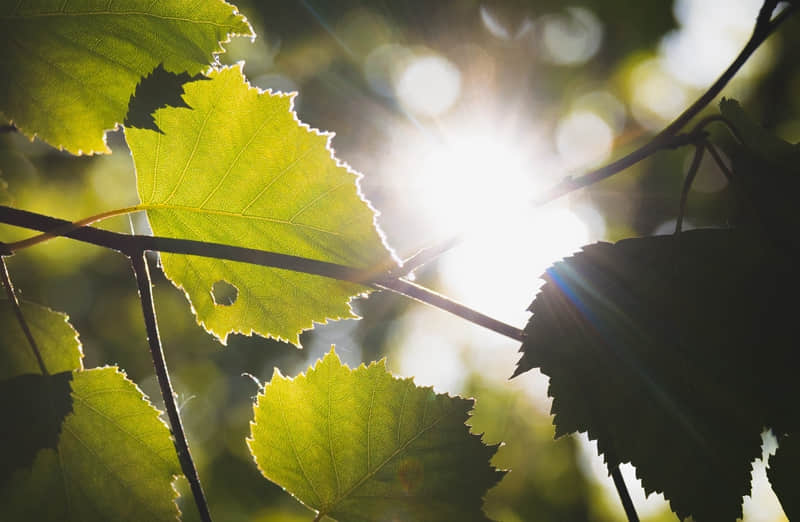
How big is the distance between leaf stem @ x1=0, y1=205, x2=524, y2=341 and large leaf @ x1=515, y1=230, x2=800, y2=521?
152mm

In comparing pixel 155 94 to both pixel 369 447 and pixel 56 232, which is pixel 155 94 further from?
pixel 369 447

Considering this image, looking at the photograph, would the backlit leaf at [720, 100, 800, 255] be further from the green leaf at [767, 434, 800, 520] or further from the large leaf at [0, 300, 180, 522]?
the large leaf at [0, 300, 180, 522]

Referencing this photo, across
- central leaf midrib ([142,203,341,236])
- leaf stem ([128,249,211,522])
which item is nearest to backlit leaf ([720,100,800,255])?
central leaf midrib ([142,203,341,236])

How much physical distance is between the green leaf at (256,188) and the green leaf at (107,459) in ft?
1.01

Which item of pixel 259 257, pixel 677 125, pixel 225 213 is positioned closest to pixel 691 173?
pixel 677 125

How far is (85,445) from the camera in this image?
3.55ft

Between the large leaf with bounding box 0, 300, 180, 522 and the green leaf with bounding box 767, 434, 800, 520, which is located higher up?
the large leaf with bounding box 0, 300, 180, 522

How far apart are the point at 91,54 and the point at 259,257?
51 centimetres

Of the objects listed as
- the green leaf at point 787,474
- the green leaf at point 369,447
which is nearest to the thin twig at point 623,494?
the green leaf at point 369,447

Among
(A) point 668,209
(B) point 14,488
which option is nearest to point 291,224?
(B) point 14,488

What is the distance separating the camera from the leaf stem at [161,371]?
0.96 meters

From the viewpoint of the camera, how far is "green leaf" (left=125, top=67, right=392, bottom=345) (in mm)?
1091

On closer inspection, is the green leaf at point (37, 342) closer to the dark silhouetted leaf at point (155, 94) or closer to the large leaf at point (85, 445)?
the large leaf at point (85, 445)

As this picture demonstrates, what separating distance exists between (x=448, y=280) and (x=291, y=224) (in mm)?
8432
